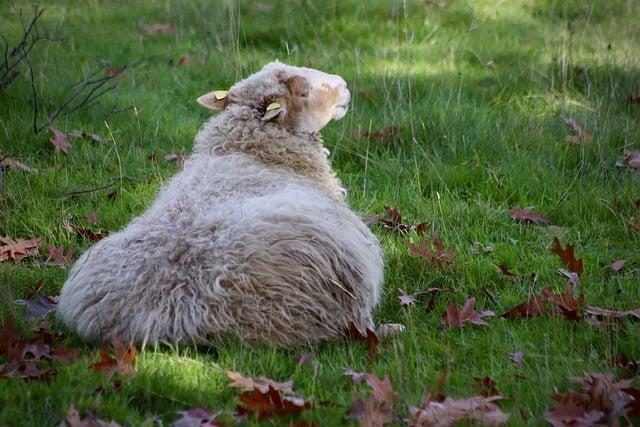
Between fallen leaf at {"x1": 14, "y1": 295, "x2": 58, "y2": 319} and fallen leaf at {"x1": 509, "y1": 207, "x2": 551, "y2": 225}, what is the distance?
2906 mm

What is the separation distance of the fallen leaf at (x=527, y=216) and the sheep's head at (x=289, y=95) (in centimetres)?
144

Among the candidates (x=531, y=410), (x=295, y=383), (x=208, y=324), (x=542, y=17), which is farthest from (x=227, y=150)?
(x=542, y=17)

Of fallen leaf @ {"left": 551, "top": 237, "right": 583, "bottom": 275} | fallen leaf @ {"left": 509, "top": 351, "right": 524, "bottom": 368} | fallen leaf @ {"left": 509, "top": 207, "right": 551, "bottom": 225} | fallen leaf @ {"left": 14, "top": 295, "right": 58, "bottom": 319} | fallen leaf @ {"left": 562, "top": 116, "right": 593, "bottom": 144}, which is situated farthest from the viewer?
fallen leaf @ {"left": 562, "top": 116, "right": 593, "bottom": 144}

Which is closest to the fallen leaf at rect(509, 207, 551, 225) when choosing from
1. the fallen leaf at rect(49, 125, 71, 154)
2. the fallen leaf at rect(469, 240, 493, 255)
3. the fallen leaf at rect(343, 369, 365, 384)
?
the fallen leaf at rect(469, 240, 493, 255)

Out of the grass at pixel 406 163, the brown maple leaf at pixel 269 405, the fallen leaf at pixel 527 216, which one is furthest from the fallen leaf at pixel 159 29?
the brown maple leaf at pixel 269 405

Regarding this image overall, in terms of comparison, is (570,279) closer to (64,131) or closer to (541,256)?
(541,256)

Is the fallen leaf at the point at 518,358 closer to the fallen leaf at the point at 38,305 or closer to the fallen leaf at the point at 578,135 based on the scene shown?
the fallen leaf at the point at 38,305

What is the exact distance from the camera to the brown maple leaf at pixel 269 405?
302cm

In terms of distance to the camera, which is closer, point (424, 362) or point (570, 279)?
point (424, 362)

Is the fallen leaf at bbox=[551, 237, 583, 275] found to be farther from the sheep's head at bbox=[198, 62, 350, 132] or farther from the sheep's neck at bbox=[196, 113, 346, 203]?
the sheep's head at bbox=[198, 62, 350, 132]

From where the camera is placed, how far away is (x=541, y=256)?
4707 millimetres

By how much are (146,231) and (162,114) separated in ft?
10.4

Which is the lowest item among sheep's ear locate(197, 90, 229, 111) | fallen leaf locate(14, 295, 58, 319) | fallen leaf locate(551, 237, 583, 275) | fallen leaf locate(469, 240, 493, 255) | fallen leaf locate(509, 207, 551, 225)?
fallen leaf locate(509, 207, 551, 225)

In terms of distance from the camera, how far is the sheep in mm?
3504
